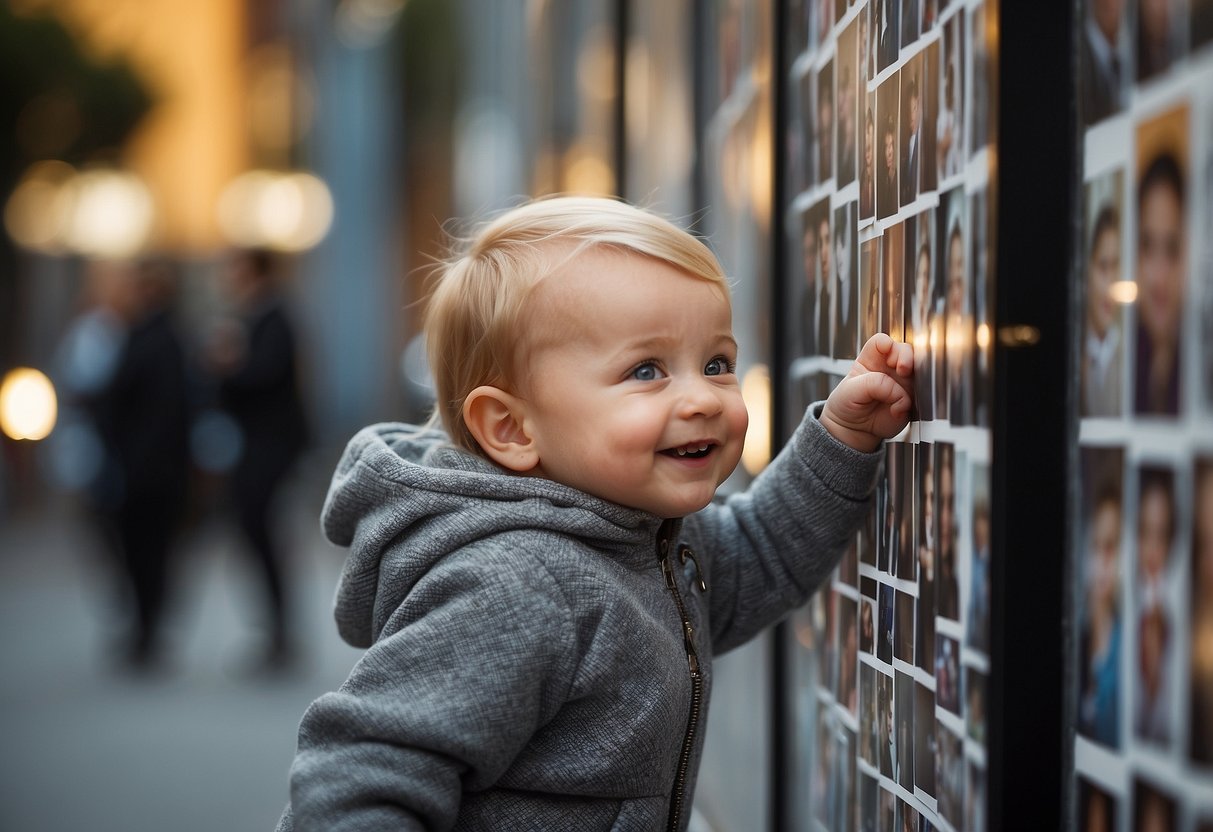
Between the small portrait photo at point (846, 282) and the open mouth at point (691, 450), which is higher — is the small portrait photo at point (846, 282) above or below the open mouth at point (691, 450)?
above

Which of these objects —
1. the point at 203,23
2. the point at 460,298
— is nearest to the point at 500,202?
the point at 460,298

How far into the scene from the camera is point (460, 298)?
5.87ft

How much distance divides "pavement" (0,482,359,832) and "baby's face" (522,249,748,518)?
307cm

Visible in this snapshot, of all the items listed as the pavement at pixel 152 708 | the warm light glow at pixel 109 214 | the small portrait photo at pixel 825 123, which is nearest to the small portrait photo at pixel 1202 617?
the small portrait photo at pixel 825 123

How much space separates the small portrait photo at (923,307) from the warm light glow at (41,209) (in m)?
19.9

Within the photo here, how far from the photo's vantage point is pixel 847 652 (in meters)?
2.03

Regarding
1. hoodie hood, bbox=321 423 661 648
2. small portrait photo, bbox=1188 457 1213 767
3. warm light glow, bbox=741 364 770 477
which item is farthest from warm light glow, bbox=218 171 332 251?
small portrait photo, bbox=1188 457 1213 767

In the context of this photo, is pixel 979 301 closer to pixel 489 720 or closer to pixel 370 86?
pixel 489 720

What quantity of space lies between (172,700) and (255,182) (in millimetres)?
18313

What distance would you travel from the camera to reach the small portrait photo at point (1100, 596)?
1233 mm

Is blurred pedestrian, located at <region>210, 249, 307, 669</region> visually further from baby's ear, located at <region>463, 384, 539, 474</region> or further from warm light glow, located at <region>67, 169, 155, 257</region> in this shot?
warm light glow, located at <region>67, 169, 155, 257</region>

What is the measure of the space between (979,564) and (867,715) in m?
0.50

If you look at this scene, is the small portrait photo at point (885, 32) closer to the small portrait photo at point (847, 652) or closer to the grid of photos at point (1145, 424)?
the grid of photos at point (1145, 424)

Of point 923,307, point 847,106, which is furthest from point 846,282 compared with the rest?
point 923,307
